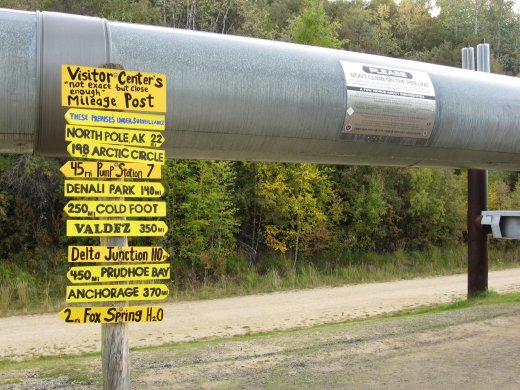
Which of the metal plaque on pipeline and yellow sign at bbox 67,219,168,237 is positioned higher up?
the metal plaque on pipeline

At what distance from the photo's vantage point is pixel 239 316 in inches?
508

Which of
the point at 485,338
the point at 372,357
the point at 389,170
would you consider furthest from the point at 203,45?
the point at 389,170

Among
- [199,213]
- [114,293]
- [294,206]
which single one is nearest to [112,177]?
[114,293]

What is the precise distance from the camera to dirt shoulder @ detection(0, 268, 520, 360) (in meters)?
10.4

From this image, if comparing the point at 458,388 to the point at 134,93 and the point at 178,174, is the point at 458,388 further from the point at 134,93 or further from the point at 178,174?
the point at 178,174

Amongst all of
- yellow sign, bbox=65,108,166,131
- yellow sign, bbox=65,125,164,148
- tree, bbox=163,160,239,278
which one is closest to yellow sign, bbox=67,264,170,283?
yellow sign, bbox=65,125,164,148

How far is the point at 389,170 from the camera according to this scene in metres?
25.8

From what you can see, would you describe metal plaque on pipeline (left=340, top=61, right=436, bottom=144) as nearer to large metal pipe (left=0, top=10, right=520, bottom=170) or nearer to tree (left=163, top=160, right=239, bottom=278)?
large metal pipe (left=0, top=10, right=520, bottom=170)

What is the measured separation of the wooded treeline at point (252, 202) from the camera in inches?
746

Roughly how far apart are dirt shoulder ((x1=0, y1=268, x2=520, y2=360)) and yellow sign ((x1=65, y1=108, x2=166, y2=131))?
21.9 feet

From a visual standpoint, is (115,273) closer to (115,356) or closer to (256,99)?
(115,356)

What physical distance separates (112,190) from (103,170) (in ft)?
0.43

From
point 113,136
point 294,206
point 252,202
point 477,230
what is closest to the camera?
point 113,136

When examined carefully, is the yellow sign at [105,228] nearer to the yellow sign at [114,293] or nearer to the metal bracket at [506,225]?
the yellow sign at [114,293]
